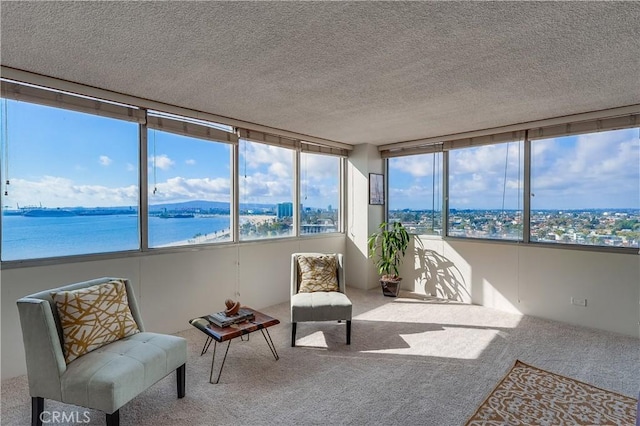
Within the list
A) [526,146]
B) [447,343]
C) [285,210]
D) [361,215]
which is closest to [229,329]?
[447,343]

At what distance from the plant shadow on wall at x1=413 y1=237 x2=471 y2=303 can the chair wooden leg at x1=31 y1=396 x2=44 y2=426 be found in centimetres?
476

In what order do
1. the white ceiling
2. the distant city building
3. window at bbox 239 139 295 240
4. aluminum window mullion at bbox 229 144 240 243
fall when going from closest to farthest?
1. the white ceiling
2. aluminum window mullion at bbox 229 144 240 243
3. window at bbox 239 139 295 240
4. the distant city building

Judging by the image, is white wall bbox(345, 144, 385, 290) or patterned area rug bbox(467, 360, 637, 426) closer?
patterned area rug bbox(467, 360, 637, 426)

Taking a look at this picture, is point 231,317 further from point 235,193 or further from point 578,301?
point 578,301

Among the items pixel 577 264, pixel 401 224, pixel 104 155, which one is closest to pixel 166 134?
pixel 104 155

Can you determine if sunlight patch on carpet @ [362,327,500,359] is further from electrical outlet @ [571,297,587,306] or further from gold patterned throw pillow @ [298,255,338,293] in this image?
electrical outlet @ [571,297,587,306]

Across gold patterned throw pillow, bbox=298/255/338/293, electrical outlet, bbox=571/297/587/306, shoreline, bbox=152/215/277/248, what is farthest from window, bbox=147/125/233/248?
electrical outlet, bbox=571/297/587/306

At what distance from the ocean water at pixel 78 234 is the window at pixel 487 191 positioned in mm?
3840

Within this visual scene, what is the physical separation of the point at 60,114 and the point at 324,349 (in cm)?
330

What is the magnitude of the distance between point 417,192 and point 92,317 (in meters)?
4.71

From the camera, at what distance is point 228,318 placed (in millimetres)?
2945

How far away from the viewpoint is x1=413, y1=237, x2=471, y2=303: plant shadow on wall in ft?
16.6

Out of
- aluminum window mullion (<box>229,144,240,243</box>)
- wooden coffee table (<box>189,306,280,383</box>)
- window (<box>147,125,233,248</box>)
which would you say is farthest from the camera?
aluminum window mullion (<box>229,144,240,243</box>)

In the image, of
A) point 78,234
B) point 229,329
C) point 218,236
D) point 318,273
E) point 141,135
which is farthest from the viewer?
point 218,236
